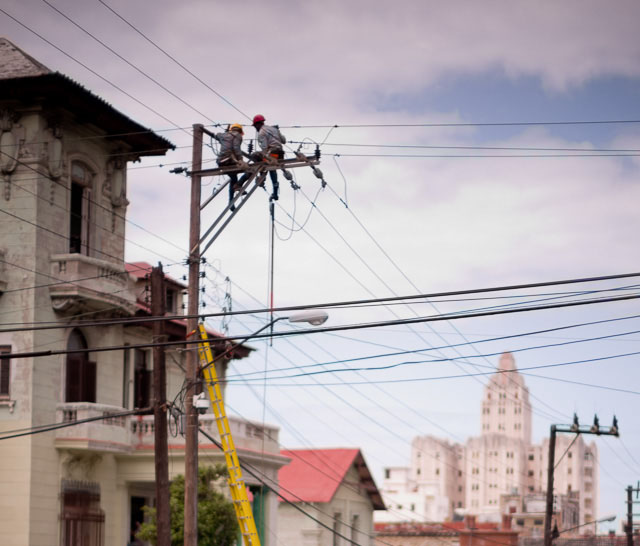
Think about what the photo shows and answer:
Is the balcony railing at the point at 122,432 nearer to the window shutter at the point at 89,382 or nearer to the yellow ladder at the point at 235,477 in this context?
the window shutter at the point at 89,382

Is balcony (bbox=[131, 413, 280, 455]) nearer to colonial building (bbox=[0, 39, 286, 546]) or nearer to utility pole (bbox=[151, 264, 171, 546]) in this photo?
colonial building (bbox=[0, 39, 286, 546])

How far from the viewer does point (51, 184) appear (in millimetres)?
36375

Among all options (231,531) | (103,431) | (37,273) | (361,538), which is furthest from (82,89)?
(361,538)

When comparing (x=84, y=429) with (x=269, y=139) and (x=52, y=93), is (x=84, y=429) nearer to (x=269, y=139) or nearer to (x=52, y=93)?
(x=52, y=93)

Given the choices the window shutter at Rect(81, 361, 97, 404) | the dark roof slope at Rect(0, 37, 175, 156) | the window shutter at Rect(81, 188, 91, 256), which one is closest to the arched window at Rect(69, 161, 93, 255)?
the window shutter at Rect(81, 188, 91, 256)

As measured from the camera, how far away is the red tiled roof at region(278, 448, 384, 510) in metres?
54.1

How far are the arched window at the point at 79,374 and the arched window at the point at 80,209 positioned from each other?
2889mm

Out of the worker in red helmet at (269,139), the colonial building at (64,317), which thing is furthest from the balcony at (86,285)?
the worker in red helmet at (269,139)

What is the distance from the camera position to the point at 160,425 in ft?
88.5

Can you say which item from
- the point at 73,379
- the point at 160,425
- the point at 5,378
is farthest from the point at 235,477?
the point at 73,379

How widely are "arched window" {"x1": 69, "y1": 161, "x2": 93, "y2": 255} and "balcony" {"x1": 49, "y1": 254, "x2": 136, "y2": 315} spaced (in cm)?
119

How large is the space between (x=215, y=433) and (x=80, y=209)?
28.3 ft

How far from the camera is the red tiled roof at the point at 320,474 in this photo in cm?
5409

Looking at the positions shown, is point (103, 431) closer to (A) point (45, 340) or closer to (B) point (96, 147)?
(A) point (45, 340)
